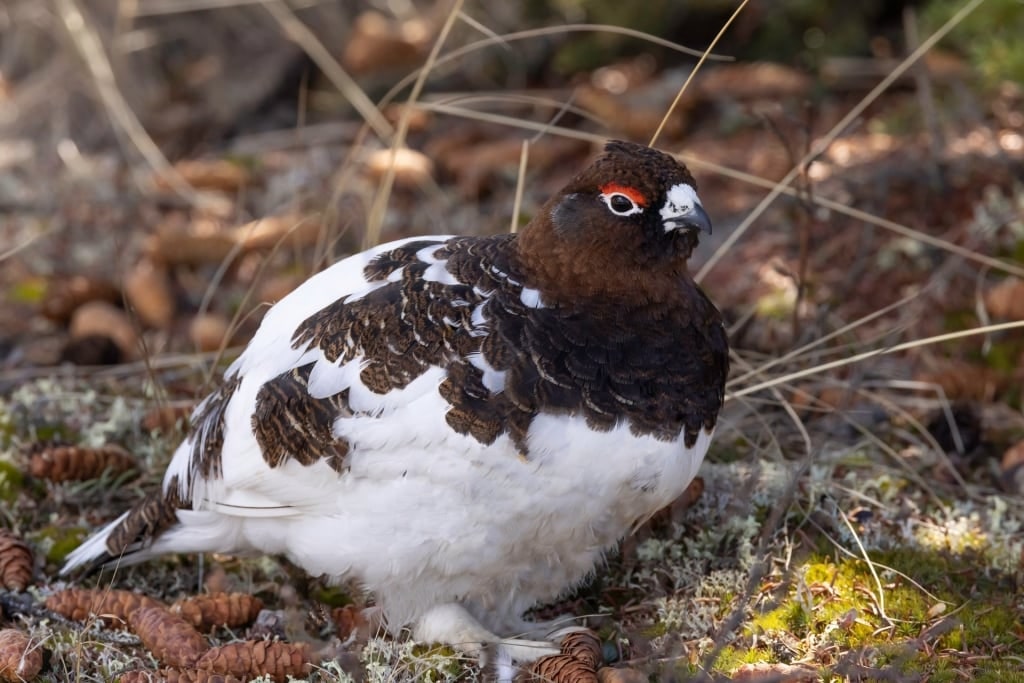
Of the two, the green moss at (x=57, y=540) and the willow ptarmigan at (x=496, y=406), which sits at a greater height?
the willow ptarmigan at (x=496, y=406)

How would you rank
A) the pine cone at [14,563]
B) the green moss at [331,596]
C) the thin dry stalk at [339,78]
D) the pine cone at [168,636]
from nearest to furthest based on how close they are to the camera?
the pine cone at [168,636] < the pine cone at [14,563] < the green moss at [331,596] < the thin dry stalk at [339,78]

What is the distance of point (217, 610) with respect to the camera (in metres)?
3.16

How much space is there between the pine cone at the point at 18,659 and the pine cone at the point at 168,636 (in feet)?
0.83

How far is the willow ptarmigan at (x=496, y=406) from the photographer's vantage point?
270 cm

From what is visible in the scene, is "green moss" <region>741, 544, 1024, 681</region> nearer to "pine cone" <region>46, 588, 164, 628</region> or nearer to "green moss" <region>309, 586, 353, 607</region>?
"green moss" <region>309, 586, 353, 607</region>

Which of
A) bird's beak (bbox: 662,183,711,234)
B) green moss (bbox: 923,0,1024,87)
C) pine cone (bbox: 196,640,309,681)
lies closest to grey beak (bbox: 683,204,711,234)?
bird's beak (bbox: 662,183,711,234)

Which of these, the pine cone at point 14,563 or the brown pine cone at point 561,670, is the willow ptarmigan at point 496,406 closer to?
the brown pine cone at point 561,670

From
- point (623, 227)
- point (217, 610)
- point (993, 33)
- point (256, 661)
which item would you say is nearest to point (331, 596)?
point (217, 610)

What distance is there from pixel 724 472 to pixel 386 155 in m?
2.77

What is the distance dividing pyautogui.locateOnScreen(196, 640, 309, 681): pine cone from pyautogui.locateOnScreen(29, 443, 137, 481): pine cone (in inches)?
40.6

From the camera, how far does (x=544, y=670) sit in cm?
285

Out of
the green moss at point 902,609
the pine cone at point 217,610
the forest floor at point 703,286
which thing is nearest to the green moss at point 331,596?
the forest floor at point 703,286

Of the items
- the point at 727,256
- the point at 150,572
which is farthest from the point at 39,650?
the point at 727,256

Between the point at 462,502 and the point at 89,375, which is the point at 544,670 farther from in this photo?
the point at 89,375
